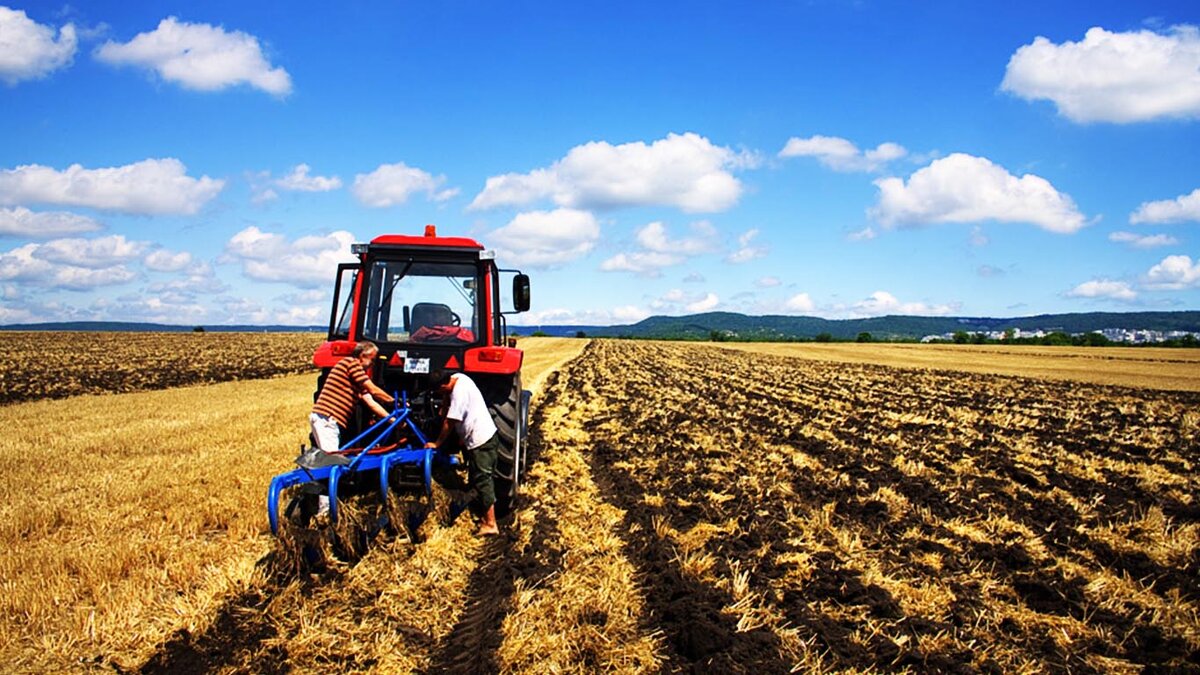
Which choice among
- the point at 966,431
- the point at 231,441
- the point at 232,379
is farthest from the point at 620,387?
the point at 232,379

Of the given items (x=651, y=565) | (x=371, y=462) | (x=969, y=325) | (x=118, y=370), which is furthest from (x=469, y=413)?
(x=969, y=325)

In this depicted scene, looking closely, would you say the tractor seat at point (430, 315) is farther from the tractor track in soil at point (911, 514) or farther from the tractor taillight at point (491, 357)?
the tractor track in soil at point (911, 514)

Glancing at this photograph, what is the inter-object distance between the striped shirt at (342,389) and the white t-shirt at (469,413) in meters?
0.82

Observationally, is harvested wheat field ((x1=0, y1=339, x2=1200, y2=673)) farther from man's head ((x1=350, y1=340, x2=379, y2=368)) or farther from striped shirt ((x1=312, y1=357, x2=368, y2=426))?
man's head ((x1=350, y1=340, x2=379, y2=368))

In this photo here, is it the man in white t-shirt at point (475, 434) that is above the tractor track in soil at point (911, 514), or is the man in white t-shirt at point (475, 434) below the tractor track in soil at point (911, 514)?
above

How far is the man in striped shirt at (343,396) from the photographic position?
614 centimetres

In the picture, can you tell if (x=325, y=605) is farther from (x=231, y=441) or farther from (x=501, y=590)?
(x=231, y=441)

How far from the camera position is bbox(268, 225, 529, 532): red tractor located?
6.66 m

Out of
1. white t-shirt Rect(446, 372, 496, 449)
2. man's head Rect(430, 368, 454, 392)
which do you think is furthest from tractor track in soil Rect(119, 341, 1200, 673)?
man's head Rect(430, 368, 454, 392)

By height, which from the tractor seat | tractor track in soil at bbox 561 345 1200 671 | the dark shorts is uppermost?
the tractor seat

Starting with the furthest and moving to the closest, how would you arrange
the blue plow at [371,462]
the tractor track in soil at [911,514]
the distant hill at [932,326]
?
the distant hill at [932,326] < the blue plow at [371,462] < the tractor track in soil at [911,514]

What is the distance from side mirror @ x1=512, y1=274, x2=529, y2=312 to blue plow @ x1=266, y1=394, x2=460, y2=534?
4.65 ft

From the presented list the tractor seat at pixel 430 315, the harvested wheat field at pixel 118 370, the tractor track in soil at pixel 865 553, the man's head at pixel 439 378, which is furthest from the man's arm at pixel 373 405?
the harvested wheat field at pixel 118 370

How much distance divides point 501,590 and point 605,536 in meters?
1.43
